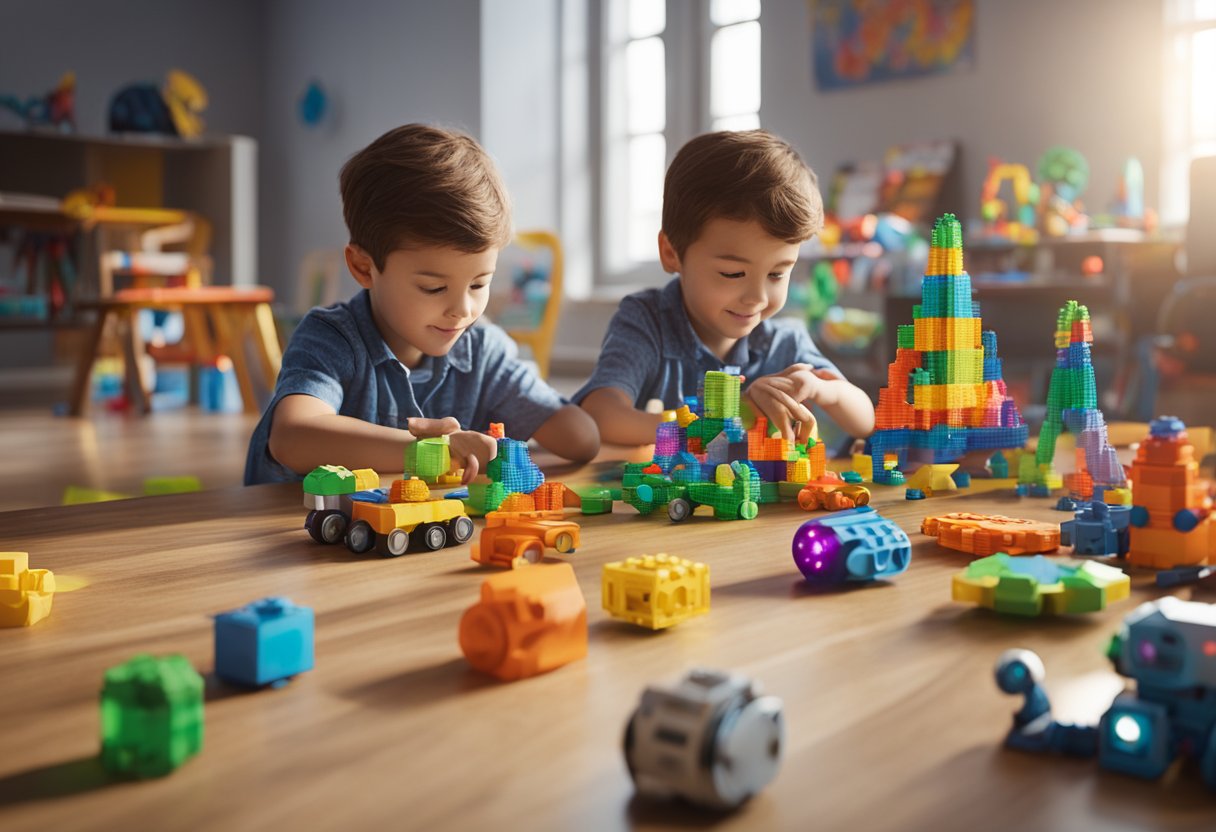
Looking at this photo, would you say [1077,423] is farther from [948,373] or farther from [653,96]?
[653,96]

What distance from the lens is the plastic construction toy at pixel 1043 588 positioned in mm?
497

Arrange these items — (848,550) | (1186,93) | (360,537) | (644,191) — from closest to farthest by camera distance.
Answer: (848,550) → (360,537) → (1186,93) → (644,191)

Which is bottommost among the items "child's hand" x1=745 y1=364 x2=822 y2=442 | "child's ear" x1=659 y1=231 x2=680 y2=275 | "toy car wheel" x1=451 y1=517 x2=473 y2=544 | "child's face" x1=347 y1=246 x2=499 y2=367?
"toy car wheel" x1=451 y1=517 x2=473 y2=544

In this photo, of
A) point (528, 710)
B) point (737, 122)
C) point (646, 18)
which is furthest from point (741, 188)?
point (646, 18)

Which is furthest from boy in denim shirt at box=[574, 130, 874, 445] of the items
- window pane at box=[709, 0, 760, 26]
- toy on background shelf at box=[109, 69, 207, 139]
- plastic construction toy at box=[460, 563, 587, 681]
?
toy on background shelf at box=[109, 69, 207, 139]

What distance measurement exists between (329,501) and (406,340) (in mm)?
510

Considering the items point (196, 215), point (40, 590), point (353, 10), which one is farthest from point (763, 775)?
point (353, 10)

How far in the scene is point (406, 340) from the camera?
1190 millimetres

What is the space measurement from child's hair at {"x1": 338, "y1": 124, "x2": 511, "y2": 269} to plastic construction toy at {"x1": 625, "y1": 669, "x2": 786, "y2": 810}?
0.76 m

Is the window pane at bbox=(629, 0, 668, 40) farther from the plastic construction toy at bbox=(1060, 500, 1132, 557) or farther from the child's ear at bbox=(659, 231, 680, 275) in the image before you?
the plastic construction toy at bbox=(1060, 500, 1132, 557)

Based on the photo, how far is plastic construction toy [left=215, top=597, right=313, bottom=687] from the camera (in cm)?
41

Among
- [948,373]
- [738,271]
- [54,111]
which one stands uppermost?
[54,111]

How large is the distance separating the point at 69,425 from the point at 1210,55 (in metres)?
3.75

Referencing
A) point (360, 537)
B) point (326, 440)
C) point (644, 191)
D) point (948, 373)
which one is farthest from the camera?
point (644, 191)
